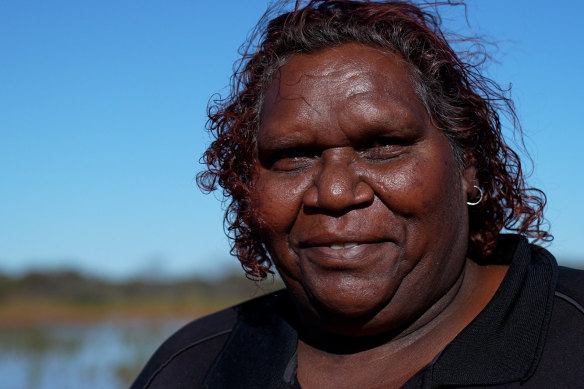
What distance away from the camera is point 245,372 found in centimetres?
273

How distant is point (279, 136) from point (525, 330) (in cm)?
103

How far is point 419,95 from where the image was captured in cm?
249

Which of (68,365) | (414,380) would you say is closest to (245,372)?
(414,380)

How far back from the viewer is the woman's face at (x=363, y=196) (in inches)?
92.9

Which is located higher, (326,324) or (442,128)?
(442,128)

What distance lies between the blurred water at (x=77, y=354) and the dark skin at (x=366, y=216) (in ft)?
23.7

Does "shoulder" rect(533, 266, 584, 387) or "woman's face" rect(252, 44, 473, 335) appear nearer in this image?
"shoulder" rect(533, 266, 584, 387)

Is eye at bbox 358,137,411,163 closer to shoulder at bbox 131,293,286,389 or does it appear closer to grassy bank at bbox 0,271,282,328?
shoulder at bbox 131,293,286,389

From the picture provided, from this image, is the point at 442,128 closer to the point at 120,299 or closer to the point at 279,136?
the point at 279,136

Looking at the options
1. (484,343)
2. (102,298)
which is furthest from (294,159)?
(102,298)

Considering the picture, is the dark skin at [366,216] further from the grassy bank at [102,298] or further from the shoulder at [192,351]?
the grassy bank at [102,298]

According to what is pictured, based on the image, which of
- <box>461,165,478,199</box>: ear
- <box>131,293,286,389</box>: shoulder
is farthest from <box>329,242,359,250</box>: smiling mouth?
<box>131,293,286,389</box>: shoulder

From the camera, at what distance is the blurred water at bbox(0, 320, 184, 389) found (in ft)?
31.7

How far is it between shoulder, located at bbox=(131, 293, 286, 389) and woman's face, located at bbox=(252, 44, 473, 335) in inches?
23.6
